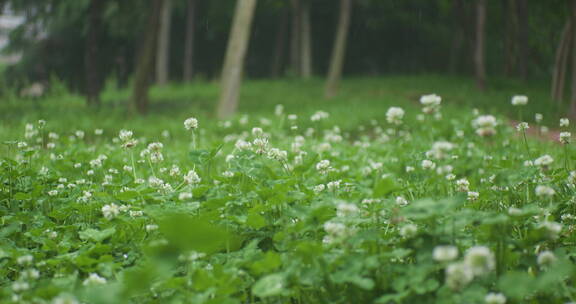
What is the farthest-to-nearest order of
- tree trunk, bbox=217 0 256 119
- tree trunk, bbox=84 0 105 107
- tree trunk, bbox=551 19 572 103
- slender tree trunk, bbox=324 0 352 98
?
slender tree trunk, bbox=324 0 352 98
tree trunk, bbox=84 0 105 107
tree trunk, bbox=217 0 256 119
tree trunk, bbox=551 19 572 103

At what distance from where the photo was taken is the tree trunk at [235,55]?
1083 centimetres

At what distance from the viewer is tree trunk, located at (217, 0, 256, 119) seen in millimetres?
10828

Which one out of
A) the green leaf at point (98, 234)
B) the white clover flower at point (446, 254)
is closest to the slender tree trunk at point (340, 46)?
the green leaf at point (98, 234)

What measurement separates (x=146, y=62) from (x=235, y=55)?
2.06 metres

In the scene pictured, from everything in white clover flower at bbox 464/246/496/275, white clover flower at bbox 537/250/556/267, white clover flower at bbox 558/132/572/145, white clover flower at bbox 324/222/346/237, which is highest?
white clover flower at bbox 558/132/572/145

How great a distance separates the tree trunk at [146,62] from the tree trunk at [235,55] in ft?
5.79

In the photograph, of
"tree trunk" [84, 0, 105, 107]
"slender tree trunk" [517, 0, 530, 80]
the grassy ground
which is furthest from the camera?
"slender tree trunk" [517, 0, 530, 80]

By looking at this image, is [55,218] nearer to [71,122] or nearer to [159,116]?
[71,122]

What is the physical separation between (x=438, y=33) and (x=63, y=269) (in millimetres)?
33870

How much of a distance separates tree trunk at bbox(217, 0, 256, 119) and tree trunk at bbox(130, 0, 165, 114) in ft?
5.79

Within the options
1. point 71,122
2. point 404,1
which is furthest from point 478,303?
point 404,1

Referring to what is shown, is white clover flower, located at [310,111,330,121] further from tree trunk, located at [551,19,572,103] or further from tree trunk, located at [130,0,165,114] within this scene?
tree trunk, located at [551,19,572,103]

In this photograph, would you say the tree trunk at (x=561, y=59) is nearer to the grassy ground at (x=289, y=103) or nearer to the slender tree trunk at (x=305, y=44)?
the grassy ground at (x=289, y=103)

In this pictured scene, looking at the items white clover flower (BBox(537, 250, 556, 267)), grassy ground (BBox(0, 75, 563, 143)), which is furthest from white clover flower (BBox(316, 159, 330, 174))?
grassy ground (BBox(0, 75, 563, 143))
